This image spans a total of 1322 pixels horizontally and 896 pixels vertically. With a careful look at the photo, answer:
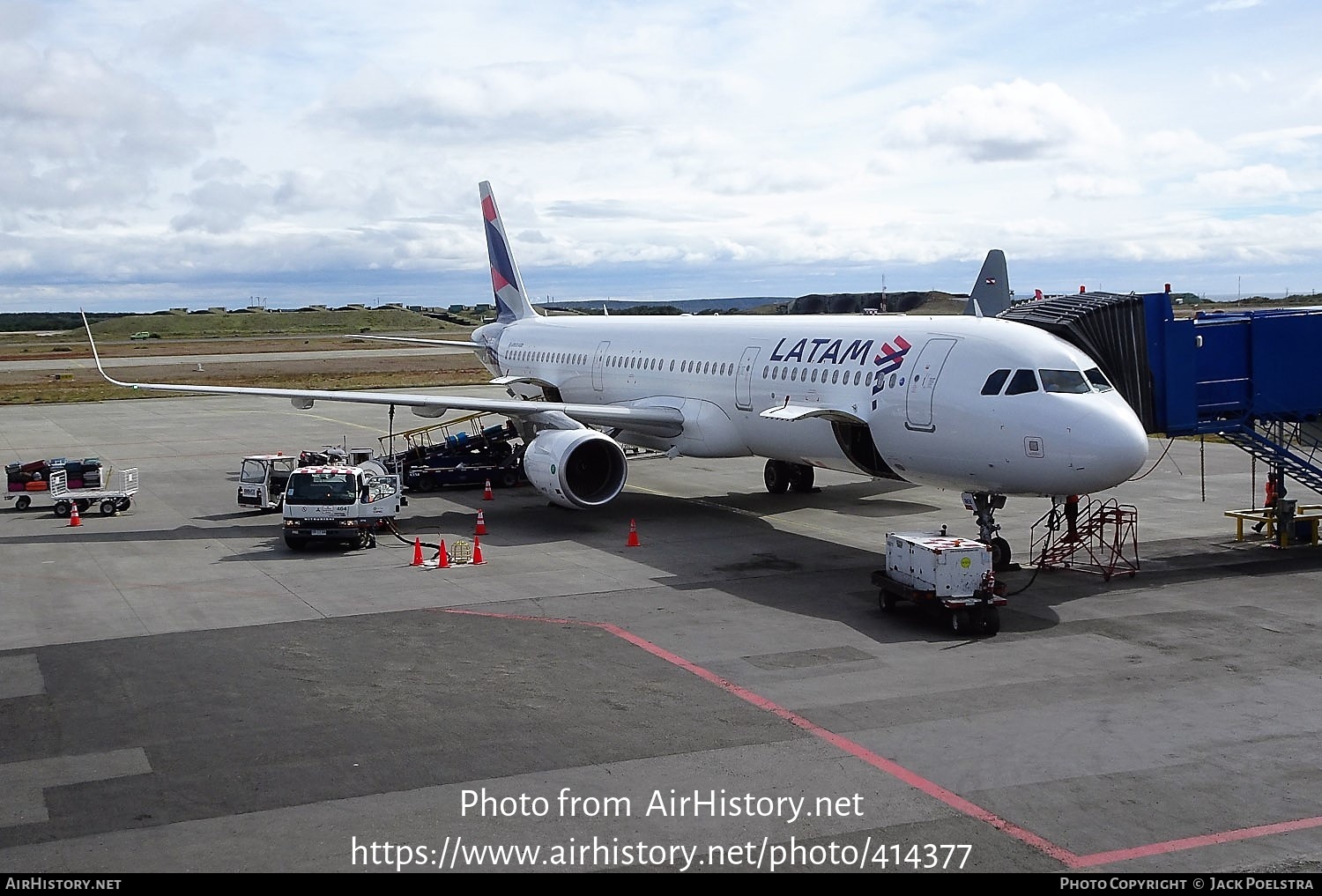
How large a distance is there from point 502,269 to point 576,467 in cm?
1753

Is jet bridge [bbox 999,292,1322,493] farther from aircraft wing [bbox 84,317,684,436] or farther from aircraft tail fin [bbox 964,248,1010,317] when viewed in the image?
aircraft tail fin [bbox 964,248,1010,317]

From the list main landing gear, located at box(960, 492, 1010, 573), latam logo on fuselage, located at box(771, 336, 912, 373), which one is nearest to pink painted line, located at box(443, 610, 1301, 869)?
main landing gear, located at box(960, 492, 1010, 573)

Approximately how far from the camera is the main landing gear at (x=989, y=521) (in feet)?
71.2

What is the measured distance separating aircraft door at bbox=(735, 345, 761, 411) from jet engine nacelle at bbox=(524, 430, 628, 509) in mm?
2782

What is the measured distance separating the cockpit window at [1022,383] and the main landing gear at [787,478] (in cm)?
1103

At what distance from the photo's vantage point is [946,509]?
29.4 metres

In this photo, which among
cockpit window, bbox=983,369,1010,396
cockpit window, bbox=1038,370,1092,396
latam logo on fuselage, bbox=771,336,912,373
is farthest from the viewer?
latam logo on fuselage, bbox=771,336,912,373

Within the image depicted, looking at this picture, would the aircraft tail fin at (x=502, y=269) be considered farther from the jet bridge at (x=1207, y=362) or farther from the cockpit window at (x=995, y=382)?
the cockpit window at (x=995, y=382)

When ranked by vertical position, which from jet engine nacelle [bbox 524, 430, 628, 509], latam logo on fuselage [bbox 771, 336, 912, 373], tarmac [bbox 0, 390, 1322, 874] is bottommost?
tarmac [bbox 0, 390, 1322, 874]

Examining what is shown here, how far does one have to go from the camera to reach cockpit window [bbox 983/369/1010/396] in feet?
68.4

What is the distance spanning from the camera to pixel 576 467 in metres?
27.9

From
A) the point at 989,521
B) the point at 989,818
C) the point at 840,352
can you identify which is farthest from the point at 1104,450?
the point at 989,818

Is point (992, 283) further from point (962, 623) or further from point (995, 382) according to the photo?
point (962, 623)
